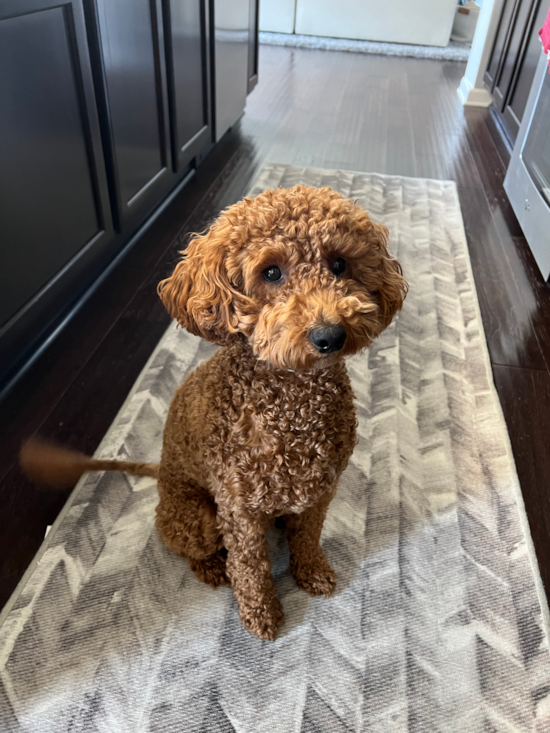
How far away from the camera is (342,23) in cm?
575

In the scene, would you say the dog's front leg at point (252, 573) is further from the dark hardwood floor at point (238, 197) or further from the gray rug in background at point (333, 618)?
the dark hardwood floor at point (238, 197)

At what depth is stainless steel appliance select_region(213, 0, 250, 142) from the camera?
8.57ft

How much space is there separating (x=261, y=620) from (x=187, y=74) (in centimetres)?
221

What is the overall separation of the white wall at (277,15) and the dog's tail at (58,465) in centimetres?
589

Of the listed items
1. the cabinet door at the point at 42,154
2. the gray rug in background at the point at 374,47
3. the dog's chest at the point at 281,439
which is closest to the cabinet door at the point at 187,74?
the cabinet door at the point at 42,154

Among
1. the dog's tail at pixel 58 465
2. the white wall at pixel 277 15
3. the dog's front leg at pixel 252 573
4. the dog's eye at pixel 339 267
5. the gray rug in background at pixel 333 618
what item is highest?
the dog's eye at pixel 339 267

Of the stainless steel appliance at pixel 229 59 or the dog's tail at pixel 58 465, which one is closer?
the dog's tail at pixel 58 465

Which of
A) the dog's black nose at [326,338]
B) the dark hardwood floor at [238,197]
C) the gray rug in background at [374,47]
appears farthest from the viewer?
the gray rug in background at [374,47]

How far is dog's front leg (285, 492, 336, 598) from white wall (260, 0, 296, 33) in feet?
20.3

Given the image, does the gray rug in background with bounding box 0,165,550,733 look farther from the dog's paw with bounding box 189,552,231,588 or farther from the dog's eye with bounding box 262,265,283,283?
the dog's eye with bounding box 262,265,283,283

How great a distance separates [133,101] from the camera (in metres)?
1.86

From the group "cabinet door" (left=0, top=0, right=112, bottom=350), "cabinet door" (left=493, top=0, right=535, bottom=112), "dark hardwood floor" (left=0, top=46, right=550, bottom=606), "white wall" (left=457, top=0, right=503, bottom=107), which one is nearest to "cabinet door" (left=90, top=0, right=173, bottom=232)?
"cabinet door" (left=0, top=0, right=112, bottom=350)

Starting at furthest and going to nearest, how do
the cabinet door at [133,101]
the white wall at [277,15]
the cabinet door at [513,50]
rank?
1. the white wall at [277,15]
2. the cabinet door at [513,50]
3. the cabinet door at [133,101]

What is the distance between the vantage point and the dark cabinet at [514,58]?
3049mm
